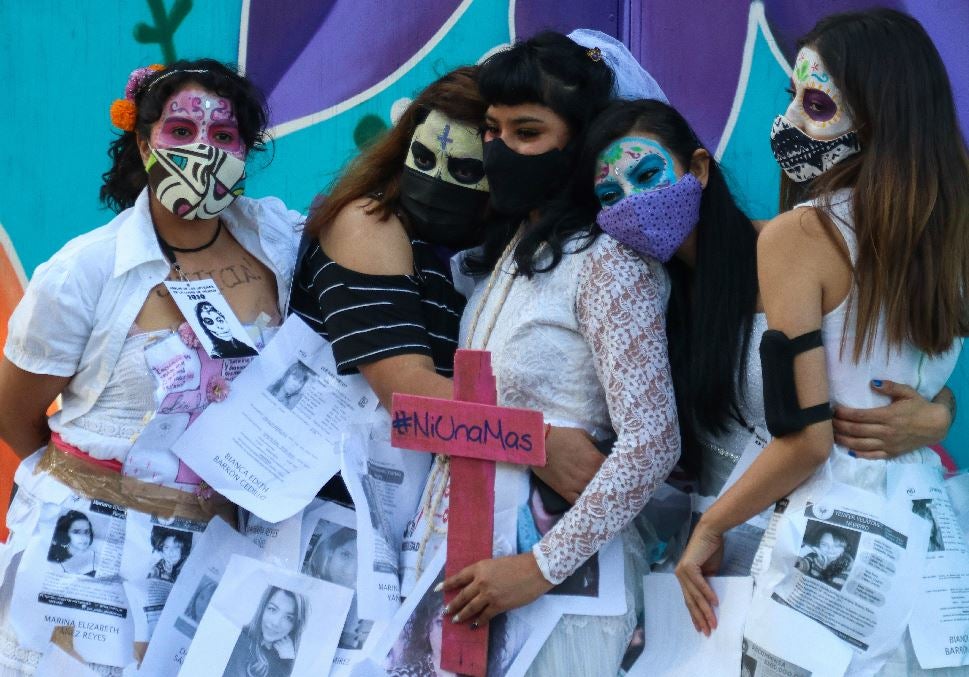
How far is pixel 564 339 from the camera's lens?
2.51 meters

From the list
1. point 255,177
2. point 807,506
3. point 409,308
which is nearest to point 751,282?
point 807,506

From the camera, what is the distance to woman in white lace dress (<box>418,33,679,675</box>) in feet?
7.93

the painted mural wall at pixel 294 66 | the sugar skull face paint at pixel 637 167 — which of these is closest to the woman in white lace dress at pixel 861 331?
the sugar skull face paint at pixel 637 167

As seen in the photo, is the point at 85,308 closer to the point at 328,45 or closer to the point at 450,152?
the point at 450,152

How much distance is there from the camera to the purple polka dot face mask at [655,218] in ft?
8.06

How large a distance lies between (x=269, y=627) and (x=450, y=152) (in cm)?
121

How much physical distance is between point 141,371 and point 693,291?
1.33 metres

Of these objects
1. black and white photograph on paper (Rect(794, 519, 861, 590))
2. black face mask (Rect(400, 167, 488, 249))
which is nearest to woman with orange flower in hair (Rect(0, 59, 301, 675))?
black face mask (Rect(400, 167, 488, 249))

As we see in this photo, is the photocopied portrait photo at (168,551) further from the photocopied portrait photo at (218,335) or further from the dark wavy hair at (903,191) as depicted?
the dark wavy hair at (903,191)

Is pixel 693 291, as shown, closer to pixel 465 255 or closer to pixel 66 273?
pixel 465 255

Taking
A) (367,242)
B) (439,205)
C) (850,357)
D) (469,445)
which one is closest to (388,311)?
(367,242)

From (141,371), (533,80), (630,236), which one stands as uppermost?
(533,80)

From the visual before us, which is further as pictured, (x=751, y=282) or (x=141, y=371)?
(x=141, y=371)

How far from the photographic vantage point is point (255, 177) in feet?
13.0
